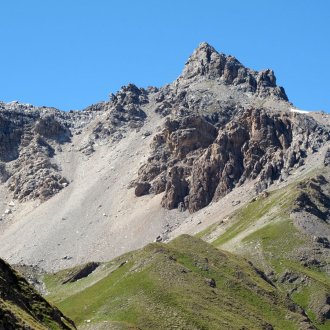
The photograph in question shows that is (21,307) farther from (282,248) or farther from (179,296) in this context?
(282,248)

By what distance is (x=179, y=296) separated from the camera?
107875 mm

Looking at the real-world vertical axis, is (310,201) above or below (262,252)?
above

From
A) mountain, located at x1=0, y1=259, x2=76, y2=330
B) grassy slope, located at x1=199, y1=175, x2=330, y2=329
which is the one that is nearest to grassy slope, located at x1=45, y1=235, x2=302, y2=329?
grassy slope, located at x1=199, y1=175, x2=330, y2=329

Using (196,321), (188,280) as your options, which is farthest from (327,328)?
(196,321)

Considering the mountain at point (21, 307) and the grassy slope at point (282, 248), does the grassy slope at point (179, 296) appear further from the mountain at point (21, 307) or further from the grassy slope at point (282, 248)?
the mountain at point (21, 307)

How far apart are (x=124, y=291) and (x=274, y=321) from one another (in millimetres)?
24052

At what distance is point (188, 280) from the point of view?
382ft

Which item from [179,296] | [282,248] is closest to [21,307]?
[179,296]

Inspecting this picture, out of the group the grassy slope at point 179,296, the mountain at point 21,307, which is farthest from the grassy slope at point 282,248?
the mountain at point 21,307

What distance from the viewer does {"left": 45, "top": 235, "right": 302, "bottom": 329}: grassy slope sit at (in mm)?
102000

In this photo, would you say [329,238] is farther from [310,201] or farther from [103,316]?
[103,316]

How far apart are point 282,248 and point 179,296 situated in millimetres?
62523

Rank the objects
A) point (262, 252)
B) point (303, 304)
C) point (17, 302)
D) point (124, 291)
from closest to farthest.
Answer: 1. point (17, 302)
2. point (124, 291)
3. point (303, 304)
4. point (262, 252)

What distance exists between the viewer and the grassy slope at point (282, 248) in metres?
145
